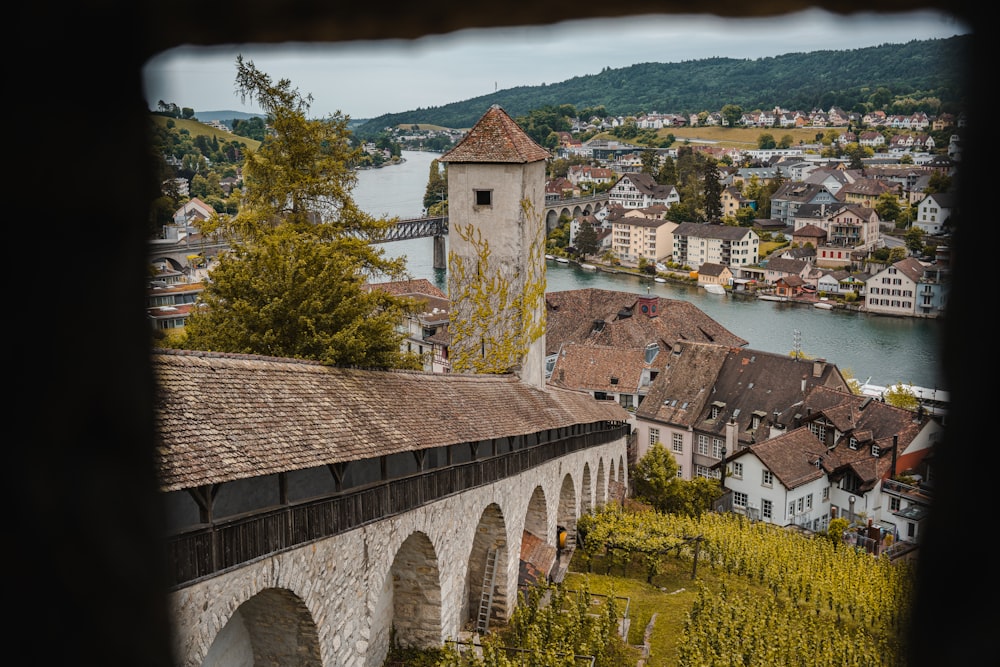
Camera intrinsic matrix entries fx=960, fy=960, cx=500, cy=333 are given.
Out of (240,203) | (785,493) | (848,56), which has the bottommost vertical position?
(785,493)

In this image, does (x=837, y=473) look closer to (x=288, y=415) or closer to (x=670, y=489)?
(x=670, y=489)

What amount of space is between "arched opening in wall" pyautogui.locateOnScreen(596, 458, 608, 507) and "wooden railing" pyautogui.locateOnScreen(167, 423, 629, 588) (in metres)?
11.1

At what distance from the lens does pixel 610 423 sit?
27.0 m

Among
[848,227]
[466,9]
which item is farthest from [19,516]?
[848,227]

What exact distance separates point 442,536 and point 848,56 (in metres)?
137

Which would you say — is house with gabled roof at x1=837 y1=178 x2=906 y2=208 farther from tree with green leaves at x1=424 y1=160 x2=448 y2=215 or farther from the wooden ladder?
the wooden ladder

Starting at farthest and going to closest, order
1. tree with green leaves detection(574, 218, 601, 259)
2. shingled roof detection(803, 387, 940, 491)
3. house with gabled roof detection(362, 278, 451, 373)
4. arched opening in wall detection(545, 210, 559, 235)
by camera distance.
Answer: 1. arched opening in wall detection(545, 210, 559, 235)
2. tree with green leaves detection(574, 218, 601, 259)
3. house with gabled roof detection(362, 278, 451, 373)
4. shingled roof detection(803, 387, 940, 491)

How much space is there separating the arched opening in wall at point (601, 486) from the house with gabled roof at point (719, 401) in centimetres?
771

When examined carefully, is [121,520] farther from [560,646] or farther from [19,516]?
[560,646]

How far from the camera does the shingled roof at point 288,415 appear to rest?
8227mm

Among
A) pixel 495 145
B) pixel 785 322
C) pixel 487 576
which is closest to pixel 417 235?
pixel 785 322

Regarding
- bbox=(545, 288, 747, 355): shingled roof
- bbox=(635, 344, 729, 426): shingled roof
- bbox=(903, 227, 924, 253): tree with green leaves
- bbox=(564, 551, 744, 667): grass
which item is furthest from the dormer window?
bbox=(545, 288, 747, 355): shingled roof

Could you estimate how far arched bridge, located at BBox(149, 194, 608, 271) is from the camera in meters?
9.41

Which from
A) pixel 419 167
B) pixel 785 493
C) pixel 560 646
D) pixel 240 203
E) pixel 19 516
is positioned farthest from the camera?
pixel 419 167
